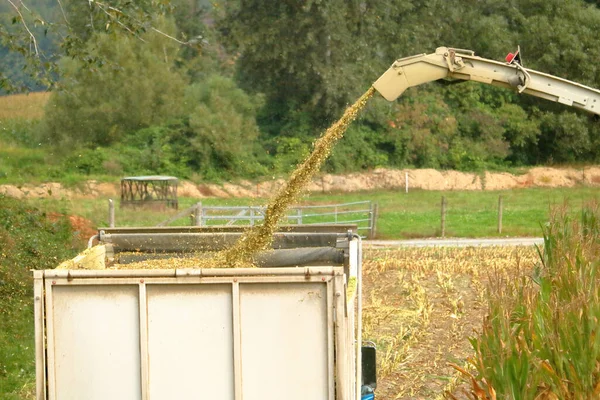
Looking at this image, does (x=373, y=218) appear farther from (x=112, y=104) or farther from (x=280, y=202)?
(x=280, y=202)

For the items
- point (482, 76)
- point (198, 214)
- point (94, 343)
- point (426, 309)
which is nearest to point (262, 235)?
point (94, 343)

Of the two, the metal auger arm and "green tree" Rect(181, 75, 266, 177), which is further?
"green tree" Rect(181, 75, 266, 177)

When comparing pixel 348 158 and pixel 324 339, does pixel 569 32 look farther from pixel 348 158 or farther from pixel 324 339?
pixel 324 339

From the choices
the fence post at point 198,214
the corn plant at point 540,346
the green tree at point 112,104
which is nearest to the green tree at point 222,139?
the green tree at point 112,104

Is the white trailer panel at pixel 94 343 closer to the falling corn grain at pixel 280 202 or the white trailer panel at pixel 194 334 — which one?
the white trailer panel at pixel 194 334

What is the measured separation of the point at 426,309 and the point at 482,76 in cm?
525

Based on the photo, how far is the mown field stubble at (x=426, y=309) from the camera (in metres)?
11.7

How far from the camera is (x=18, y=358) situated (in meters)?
13.0

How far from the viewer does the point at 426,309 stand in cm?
1589

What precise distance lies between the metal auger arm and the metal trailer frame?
214 inches

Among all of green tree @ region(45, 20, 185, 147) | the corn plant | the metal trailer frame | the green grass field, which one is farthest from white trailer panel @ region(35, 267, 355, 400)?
green tree @ region(45, 20, 185, 147)

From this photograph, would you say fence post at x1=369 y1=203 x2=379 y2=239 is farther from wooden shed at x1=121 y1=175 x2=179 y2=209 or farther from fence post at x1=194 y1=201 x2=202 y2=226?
wooden shed at x1=121 y1=175 x2=179 y2=209

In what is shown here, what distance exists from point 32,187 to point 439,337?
29.7m

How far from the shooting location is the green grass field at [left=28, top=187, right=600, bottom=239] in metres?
32.6
